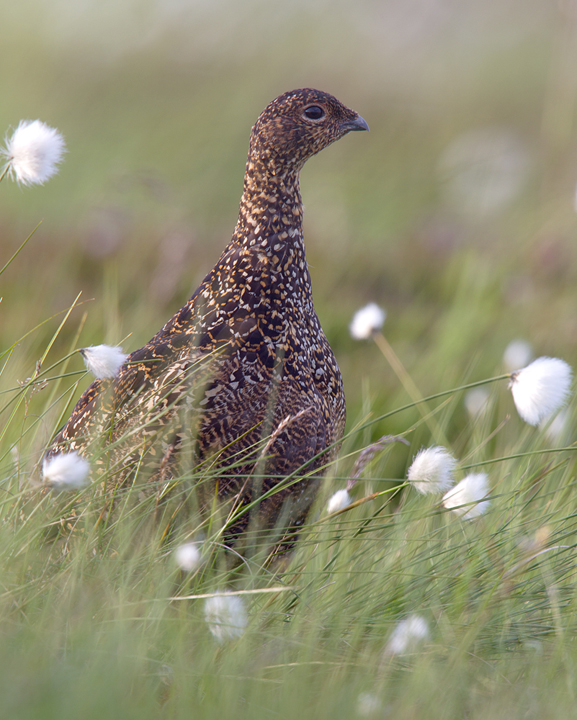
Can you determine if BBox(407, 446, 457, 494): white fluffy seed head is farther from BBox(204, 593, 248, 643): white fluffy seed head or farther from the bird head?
the bird head

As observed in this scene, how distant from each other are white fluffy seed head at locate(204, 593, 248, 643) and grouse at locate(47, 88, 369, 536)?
0.39 meters

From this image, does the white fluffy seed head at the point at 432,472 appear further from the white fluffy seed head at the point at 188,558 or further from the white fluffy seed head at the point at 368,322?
the white fluffy seed head at the point at 368,322

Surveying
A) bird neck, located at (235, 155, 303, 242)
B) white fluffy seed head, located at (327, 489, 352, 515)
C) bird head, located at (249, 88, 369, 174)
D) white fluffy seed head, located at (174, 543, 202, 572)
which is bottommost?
white fluffy seed head, located at (174, 543, 202, 572)

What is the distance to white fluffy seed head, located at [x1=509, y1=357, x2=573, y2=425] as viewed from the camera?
231cm

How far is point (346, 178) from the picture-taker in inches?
473

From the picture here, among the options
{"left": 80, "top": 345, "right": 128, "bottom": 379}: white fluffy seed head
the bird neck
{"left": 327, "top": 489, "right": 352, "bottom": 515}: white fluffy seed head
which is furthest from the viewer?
the bird neck

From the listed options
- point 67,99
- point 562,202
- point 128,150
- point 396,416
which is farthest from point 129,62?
point 396,416

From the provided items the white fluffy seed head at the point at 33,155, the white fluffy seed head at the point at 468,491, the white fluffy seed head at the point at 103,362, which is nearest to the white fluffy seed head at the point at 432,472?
the white fluffy seed head at the point at 468,491

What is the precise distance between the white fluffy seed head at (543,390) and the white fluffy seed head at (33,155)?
169cm

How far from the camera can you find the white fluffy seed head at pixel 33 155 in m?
2.49

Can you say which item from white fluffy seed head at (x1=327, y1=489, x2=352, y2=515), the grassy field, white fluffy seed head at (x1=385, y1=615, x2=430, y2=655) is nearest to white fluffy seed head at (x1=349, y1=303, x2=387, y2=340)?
the grassy field

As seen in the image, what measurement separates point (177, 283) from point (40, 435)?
12.4 ft

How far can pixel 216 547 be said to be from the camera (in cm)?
261

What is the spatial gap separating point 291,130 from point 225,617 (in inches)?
79.4
